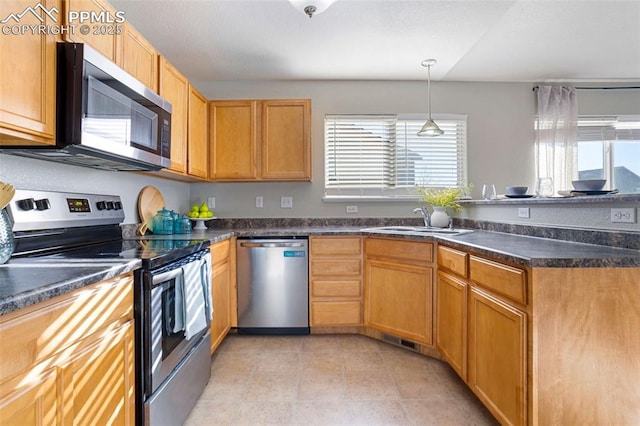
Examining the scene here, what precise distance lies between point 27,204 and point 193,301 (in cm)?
87

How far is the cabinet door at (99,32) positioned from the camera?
1.33 meters

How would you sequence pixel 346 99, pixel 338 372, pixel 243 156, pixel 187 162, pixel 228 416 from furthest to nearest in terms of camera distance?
pixel 346 99, pixel 243 156, pixel 187 162, pixel 338 372, pixel 228 416

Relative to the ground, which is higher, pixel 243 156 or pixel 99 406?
pixel 243 156

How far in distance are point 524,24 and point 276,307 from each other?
9.85 feet

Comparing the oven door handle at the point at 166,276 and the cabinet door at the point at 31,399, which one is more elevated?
the oven door handle at the point at 166,276

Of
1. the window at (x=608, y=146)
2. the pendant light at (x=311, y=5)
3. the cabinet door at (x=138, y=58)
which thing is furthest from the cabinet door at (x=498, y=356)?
the window at (x=608, y=146)

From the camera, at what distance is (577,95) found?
11.5 feet

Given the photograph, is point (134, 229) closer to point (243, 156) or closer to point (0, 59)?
point (243, 156)

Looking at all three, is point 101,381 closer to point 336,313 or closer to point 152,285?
point 152,285

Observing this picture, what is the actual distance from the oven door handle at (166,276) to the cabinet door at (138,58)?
1.16 metres

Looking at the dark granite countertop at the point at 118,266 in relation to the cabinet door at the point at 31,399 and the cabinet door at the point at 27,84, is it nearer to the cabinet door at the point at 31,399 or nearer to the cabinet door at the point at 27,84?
the cabinet door at the point at 31,399

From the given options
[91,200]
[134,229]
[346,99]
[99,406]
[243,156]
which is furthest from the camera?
[346,99]

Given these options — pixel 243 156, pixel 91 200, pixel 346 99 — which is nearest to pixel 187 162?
pixel 243 156

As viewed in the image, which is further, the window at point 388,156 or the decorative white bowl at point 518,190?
the window at point 388,156
